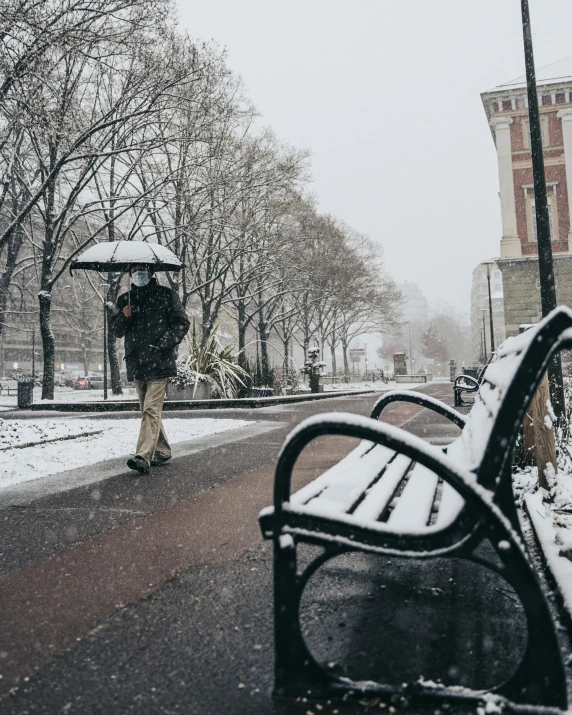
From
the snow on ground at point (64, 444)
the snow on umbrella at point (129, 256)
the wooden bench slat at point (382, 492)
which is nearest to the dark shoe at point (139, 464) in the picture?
the snow on ground at point (64, 444)

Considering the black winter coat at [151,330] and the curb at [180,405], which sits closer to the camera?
the black winter coat at [151,330]

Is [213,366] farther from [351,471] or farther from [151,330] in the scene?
[351,471]

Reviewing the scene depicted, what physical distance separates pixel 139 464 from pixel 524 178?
3878cm

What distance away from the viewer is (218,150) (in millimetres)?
19062

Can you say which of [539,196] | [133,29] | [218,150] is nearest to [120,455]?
[133,29]

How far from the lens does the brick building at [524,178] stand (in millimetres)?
36656

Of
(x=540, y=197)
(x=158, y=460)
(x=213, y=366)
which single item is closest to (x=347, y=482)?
(x=158, y=460)

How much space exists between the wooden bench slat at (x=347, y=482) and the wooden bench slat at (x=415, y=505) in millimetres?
161

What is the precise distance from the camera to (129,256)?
774 cm

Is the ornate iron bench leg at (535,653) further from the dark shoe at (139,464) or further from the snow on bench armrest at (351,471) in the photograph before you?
the dark shoe at (139,464)

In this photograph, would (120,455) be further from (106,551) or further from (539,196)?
(539,196)

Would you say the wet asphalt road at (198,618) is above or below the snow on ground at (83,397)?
below

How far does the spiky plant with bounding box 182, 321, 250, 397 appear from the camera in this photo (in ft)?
58.0

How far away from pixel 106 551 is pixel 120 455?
4.03 metres
